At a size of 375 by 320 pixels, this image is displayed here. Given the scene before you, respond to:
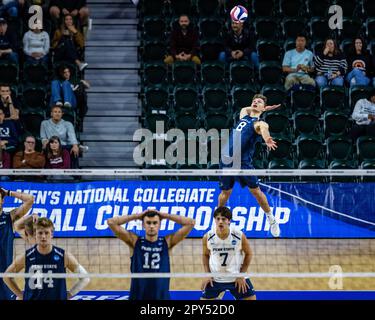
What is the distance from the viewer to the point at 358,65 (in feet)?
68.7

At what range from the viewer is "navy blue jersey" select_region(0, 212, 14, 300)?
540 inches

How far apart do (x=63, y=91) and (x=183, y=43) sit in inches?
118

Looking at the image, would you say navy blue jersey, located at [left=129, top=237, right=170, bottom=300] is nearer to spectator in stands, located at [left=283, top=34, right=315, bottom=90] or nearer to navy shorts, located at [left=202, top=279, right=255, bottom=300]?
navy shorts, located at [left=202, top=279, right=255, bottom=300]

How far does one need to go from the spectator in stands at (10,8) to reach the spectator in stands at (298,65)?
6304mm

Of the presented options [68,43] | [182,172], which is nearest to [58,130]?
[68,43]

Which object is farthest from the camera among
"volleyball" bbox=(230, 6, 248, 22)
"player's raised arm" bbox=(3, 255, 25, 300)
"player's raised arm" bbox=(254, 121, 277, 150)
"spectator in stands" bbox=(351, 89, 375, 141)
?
"volleyball" bbox=(230, 6, 248, 22)

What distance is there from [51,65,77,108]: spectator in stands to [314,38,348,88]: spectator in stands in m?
5.37

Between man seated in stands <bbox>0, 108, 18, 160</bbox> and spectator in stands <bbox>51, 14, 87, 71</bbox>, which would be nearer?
man seated in stands <bbox>0, 108, 18, 160</bbox>

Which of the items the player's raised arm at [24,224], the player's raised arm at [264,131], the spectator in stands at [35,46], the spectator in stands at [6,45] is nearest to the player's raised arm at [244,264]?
the player's raised arm at [264,131]

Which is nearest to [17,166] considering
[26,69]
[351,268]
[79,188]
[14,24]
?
[79,188]

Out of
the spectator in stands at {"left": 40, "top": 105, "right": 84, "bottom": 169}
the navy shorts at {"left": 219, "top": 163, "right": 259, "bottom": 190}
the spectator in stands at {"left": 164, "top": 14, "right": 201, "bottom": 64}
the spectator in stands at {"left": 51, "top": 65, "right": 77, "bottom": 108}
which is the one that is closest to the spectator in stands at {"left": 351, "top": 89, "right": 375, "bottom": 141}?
the spectator in stands at {"left": 164, "top": 14, "right": 201, "bottom": 64}

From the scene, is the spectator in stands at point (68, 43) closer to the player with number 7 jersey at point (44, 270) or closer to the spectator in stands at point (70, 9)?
the spectator in stands at point (70, 9)

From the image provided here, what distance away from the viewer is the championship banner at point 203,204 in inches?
660
